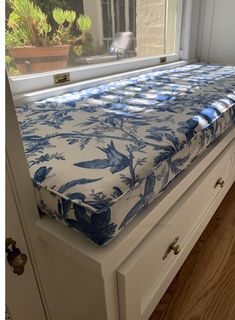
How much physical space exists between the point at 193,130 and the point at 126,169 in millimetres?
294

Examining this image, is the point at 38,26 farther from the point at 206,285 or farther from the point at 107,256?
the point at 206,285

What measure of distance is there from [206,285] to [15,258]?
2.48ft

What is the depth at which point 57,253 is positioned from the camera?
561 mm

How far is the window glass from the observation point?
1008 mm

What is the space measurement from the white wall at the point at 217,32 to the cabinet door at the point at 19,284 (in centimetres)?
209

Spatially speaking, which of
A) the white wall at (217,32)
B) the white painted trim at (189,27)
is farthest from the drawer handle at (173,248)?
the white wall at (217,32)

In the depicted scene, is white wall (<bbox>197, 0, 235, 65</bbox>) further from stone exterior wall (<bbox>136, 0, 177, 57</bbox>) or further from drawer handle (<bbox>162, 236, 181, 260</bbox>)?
drawer handle (<bbox>162, 236, 181, 260</bbox>)

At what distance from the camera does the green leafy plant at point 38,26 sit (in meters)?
0.97

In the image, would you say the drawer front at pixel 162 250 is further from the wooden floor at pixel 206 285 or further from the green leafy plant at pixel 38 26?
the green leafy plant at pixel 38 26

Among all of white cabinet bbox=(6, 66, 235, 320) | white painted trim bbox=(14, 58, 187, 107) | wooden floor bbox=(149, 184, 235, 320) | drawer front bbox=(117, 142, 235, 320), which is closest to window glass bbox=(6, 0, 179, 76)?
white painted trim bbox=(14, 58, 187, 107)

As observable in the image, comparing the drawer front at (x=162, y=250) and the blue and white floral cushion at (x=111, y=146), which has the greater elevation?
the blue and white floral cushion at (x=111, y=146)

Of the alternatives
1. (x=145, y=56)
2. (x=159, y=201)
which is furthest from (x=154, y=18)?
(x=159, y=201)

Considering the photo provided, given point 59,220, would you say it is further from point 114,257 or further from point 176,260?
point 176,260

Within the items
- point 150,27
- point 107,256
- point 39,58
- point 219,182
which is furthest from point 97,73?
point 107,256
